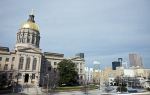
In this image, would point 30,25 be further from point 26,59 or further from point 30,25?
point 26,59

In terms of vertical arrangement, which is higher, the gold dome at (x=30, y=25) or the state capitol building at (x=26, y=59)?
the gold dome at (x=30, y=25)

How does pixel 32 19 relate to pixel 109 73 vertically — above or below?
above

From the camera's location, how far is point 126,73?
18125 centimetres

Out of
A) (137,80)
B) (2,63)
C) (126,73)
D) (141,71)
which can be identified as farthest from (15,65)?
(141,71)

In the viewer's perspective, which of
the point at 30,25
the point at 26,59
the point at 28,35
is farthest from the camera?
the point at 30,25

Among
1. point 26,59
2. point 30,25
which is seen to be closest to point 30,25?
point 30,25

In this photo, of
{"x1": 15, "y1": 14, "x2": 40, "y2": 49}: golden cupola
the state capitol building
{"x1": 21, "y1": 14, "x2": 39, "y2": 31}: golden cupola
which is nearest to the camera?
the state capitol building

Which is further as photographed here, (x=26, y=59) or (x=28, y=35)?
(x=28, y=35)

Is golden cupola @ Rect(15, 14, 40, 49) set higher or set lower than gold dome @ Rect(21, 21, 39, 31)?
lower

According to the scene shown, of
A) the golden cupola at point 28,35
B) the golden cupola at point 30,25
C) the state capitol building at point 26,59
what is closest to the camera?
the state capitol building at point 26,59

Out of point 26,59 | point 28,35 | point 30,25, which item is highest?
point 30,25

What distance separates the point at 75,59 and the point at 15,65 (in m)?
33.4

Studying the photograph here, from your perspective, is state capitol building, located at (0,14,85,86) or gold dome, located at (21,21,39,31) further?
gold dome, located at (21,21,39,31)

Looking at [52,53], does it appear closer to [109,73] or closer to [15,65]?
[15,65]
